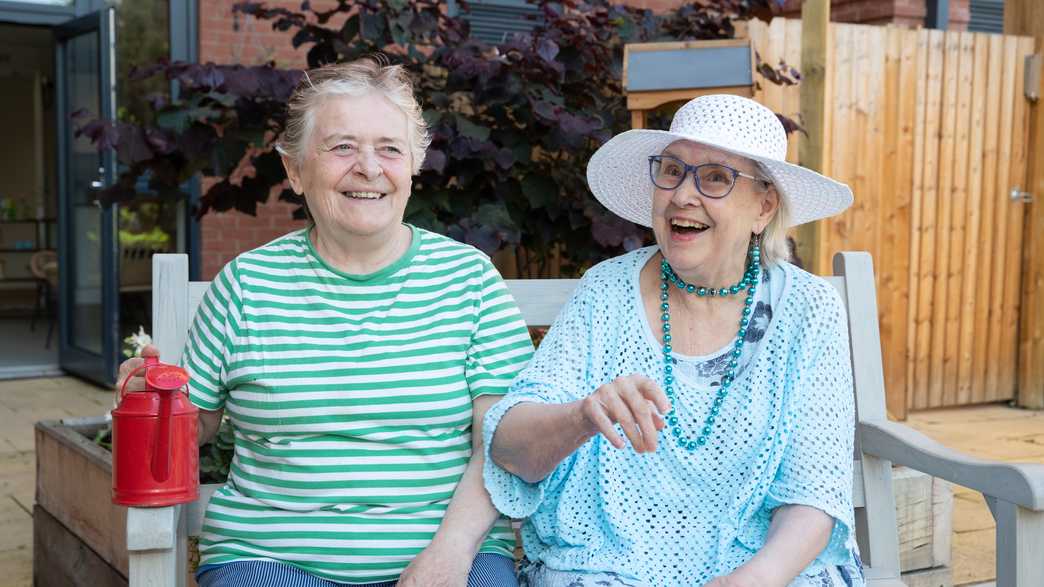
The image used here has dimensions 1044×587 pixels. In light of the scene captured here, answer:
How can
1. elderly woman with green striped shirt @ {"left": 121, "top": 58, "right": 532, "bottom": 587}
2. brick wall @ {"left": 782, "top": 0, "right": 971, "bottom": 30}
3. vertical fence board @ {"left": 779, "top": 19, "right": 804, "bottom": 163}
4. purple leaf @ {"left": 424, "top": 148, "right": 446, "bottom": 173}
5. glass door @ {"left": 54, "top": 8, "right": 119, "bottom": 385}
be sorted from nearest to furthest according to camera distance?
elderly woman with green striped shirt @ {"left": 121, "top": 58, "right": 532, "bottom": 587}, purple leaf @ {"left": 424, "top": 148, "right": 446, "bottom": 173}, vertical fence board @ {"left": 779, "top": 19, "right": 804, "bottom": 163}, glass door @ {"left": 54, "top": 8, "right": 119, "bottom": 385}, brick wall @ {"left": 782, "top": 0, "right": 971, "bottom": 30}

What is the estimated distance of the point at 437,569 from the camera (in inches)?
74.3

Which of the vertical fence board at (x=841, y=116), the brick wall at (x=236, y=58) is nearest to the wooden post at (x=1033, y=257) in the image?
the vertical fence board at (x=841, y=116)

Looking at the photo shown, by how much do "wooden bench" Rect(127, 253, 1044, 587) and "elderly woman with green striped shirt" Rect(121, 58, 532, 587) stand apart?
14 cm

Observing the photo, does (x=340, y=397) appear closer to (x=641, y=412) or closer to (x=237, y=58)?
(x=641, y=412)

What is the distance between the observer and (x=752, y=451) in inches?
78.8

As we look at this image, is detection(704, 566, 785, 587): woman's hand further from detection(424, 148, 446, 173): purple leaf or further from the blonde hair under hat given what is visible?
detection(424, 148, 446, 173): purple leaf

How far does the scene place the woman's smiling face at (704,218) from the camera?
6.53 ft

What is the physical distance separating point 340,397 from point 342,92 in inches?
22.4

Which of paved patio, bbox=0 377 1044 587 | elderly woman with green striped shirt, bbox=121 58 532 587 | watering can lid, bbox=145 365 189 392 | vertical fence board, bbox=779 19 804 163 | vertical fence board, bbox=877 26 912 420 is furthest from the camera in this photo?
vertical fence board, bbox=877 26 912 420

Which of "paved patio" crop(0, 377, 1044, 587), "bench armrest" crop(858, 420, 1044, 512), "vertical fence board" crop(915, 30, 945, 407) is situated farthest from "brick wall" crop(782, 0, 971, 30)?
"bench armrest" crop(858, 420, 1044, 512)

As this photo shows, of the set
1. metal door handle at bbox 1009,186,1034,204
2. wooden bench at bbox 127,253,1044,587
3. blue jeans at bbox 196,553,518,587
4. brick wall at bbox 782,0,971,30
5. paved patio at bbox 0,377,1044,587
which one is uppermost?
brick wall at bbox 782,0,971,30

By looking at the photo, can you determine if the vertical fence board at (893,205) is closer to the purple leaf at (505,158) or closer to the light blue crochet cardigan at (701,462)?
the purple leaf at (505,158)

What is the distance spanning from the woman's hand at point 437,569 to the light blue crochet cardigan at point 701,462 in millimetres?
130

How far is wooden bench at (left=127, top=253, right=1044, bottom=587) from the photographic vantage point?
1803 millimetres
